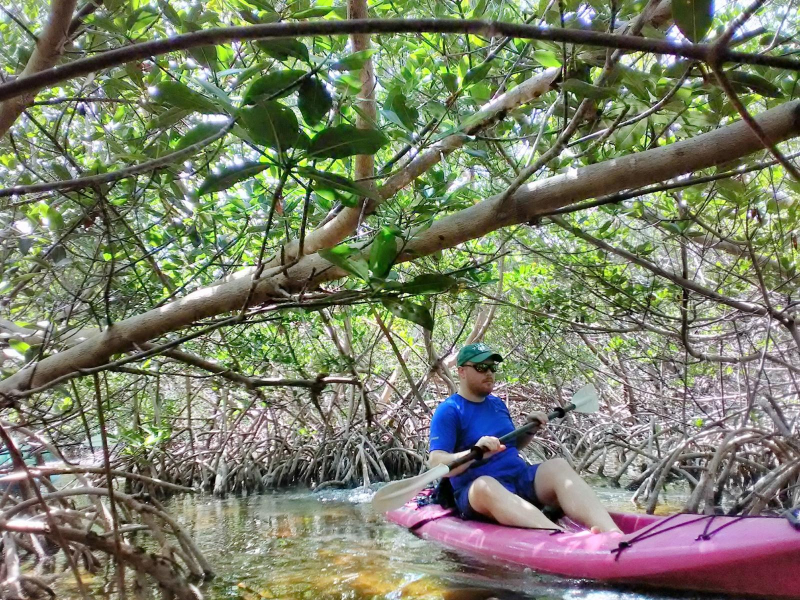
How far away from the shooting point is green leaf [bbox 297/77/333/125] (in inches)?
34.5

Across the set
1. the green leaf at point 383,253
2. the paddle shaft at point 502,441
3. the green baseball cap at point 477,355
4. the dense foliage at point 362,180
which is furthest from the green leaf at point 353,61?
the green baseball cap at point 477,355

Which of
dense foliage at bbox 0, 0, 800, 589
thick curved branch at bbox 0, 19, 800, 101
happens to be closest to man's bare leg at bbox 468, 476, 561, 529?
dense foliage at bbox 0, 0, 800, 589

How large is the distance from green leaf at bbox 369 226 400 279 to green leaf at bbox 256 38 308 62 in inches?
11.8

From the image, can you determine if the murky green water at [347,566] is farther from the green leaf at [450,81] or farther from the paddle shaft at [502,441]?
the green leaf at [450,81]

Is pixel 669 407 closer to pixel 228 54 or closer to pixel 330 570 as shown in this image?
pixel 330 570

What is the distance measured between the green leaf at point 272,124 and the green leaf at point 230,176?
12 centimetres

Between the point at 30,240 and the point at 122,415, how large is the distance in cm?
389

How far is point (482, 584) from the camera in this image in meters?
2.74

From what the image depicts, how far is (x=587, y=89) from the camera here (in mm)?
1558

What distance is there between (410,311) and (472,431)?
8.76ft

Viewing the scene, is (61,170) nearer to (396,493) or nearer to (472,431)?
(396,493)

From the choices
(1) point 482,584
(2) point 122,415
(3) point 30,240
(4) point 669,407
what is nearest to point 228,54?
(3) point 30,240

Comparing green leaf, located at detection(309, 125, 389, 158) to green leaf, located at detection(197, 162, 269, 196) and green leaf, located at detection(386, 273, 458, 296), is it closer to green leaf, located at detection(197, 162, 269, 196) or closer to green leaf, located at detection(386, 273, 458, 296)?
green leaf, located at detection(197, 162, 269, 196)

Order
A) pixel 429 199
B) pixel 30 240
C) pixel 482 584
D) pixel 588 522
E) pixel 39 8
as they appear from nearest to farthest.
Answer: pixel 429 199, pixel 30 240, pixel 482 584, pixel 588 522, pixel 39 8
